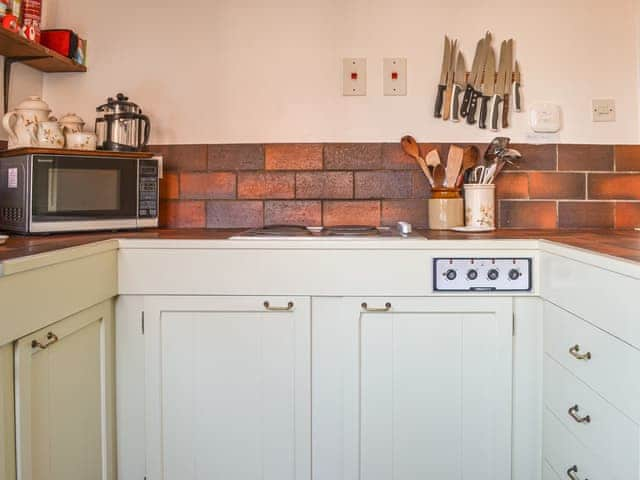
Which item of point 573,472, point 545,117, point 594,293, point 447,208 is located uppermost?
point 545,117

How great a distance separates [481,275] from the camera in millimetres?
1547

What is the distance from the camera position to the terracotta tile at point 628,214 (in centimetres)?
208

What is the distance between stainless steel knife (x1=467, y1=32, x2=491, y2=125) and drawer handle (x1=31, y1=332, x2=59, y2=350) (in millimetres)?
1588

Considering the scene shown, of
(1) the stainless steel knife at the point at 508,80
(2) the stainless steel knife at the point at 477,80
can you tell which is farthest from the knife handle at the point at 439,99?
(1) the stainless steel knife at the point at 508,80

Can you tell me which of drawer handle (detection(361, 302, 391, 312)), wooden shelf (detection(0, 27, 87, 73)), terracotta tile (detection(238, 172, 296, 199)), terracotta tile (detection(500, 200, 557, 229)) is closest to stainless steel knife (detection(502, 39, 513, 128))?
terracotta tile (detection(500, 200, 557, 229))

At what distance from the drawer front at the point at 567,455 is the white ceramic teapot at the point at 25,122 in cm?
177

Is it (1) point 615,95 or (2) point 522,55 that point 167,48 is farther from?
(1) point 615,95

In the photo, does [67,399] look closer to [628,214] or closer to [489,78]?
[489,78]

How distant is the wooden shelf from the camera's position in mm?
1717

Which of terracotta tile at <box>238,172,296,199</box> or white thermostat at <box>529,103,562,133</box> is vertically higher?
white thermostat at <box>529,103,562,133</box>

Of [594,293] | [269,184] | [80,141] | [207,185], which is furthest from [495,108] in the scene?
[80,141]

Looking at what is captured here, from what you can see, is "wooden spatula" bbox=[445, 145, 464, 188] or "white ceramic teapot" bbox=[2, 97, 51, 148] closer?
"white ceramic teapot" bbox=[2, 97, 51, 148]

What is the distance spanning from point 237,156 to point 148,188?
39cm

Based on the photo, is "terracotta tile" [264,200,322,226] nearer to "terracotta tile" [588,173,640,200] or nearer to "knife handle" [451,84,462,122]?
"knife handle" [451,84,462,122]
